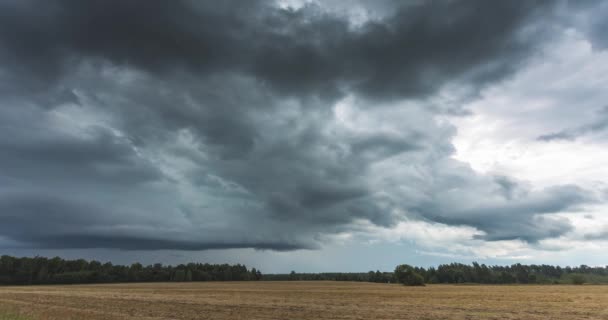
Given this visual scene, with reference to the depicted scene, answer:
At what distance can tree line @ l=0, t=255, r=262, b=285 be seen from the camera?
15138 cm

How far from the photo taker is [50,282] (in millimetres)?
150250

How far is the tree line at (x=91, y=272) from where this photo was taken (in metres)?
151

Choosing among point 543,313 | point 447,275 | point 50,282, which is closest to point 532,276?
point 447,275

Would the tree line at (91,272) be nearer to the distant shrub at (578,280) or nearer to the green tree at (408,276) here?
the green tree at (408,276)

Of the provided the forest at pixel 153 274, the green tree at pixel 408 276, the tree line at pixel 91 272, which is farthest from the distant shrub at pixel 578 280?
the tree line at pixel 91 272

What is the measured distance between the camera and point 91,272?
15750 centimetres

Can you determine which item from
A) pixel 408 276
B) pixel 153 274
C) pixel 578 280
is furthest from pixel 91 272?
pixel 578 280

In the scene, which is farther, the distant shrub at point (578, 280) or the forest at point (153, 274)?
the forest at point (153, 274)

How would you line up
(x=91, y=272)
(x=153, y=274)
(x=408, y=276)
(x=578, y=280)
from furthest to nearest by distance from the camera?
1. (x=153, y=274)
2. (x=91, y=272)
3. (x=578, y=280)
4. (x=408, y=276)

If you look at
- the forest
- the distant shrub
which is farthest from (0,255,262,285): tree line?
the distant shrub

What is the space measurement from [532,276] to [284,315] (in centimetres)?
18607

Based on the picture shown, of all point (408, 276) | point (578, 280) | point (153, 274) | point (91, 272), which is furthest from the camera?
point (153, 274)

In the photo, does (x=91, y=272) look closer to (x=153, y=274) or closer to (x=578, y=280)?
(x=153, y=274)

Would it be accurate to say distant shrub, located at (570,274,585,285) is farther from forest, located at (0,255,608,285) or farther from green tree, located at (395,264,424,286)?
green tree, located at (395,264,424,286)
